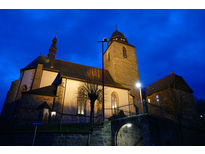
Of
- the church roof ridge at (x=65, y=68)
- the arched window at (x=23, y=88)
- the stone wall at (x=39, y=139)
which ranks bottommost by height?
the stone wall at (x=39, y=139)

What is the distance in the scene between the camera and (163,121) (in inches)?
417

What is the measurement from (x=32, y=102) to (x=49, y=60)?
10.8 meters

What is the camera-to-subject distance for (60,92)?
17.7 m

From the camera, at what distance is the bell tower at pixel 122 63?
26.3m

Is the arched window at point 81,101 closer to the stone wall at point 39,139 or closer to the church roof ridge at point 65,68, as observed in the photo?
the church roof ridge at point 65,68

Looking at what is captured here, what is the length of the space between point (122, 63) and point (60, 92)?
15.7 metres

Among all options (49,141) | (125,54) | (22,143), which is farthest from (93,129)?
(125,54)

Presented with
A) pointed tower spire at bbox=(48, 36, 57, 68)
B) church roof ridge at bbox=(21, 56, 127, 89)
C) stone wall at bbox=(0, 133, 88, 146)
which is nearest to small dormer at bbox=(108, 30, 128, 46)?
church roof ridge at bbox=(21, 56, 127, 89)

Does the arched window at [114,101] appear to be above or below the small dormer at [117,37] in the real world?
below

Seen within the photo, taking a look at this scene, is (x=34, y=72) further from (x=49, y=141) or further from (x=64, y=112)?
(x=49, y=141)

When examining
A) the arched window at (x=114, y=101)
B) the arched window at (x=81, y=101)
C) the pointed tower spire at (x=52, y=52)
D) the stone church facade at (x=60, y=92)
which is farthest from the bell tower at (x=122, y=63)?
the pointed tower spire at (x=52, y=52)

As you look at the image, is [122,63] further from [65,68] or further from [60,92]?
[60,92]

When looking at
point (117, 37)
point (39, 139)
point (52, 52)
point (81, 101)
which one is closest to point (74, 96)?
point (81, 101)

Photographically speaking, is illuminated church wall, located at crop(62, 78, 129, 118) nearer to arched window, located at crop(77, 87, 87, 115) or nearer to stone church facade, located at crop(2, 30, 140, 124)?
stone church facade, located at crop(2, 30, 140, 124)
